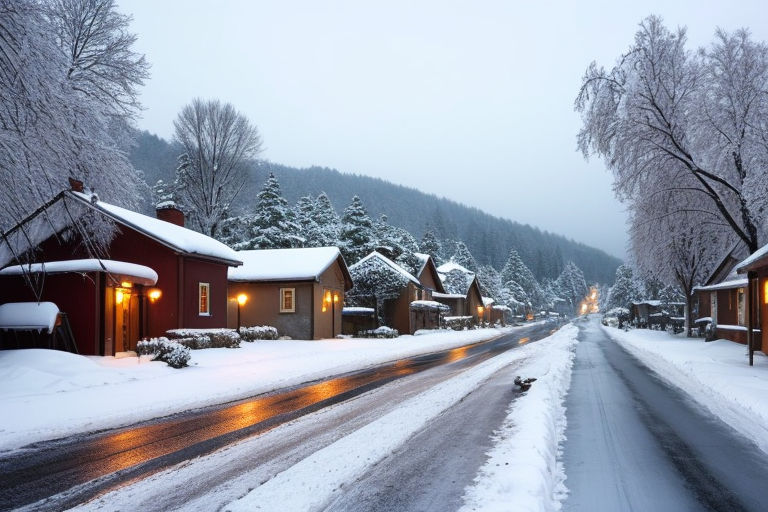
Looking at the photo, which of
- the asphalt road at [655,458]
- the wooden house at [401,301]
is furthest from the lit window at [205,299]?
the asphalt road at [655,458]

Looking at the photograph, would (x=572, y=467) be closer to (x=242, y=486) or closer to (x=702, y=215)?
(x=242, y=486)

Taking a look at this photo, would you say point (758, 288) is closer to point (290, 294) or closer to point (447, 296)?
point (290, 294)

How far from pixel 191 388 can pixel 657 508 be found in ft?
33.9

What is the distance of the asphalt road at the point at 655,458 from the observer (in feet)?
17.8

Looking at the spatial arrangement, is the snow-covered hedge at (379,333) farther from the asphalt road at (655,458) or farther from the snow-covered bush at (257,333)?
the asphalt road at (655,458)

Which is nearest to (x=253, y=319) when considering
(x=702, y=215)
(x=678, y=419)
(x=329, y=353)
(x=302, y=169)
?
(x=329, y=353)

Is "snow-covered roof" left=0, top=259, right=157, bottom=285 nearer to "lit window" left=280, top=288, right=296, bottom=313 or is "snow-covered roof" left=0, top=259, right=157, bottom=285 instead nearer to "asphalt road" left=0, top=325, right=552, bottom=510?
"asphalt road" left=0, top=325, right=552, bottom=510

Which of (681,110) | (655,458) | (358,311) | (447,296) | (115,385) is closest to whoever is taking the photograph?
(655,458)

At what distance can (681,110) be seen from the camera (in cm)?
1984

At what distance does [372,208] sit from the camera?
14112cm

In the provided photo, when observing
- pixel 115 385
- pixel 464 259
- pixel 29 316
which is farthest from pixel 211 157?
pixel 464 259

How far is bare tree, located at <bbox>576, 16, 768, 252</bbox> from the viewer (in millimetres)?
19422

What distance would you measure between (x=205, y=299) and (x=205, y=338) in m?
2.78

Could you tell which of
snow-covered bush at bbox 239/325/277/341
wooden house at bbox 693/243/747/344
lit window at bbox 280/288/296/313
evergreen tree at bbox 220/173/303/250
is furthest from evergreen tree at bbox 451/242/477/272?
snow-covered bush at bbox 239/325/277/341
